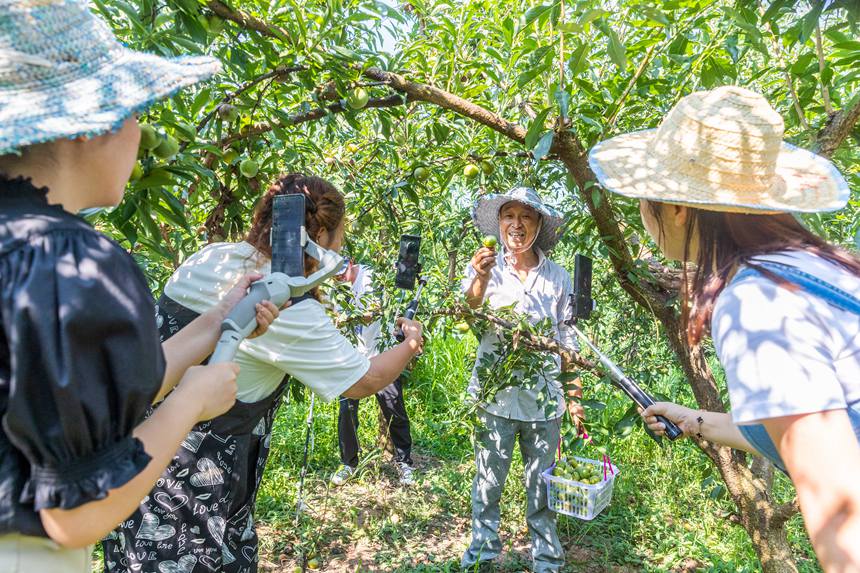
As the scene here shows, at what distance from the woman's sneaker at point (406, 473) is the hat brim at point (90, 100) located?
351cm

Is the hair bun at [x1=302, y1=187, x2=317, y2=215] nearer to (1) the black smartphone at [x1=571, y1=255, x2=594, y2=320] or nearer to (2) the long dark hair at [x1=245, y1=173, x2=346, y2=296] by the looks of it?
(2) the long dark hair at [x1=245, y1=173, x2=346, y2=296]

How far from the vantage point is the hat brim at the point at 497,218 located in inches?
108

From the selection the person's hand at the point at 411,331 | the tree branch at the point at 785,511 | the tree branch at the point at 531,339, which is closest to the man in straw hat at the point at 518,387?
the tree branch at the point at 531,339

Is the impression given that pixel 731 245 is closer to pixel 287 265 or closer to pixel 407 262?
pixel 287 265

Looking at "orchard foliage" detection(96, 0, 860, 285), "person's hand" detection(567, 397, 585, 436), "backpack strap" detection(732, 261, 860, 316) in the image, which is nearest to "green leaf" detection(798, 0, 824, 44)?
"orchard foliage" detection(96, 0, 860, 285)

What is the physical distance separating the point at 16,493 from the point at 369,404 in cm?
445

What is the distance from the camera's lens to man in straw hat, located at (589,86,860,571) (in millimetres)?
763

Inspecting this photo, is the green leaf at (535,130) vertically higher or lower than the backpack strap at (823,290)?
lower

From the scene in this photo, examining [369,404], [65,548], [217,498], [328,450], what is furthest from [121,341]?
[369,404]

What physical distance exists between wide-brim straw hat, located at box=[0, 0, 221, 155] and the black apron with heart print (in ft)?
3.00

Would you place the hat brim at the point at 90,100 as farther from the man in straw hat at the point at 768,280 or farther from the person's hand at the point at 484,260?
the person's hand at the point at 484,260

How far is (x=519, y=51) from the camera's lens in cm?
221

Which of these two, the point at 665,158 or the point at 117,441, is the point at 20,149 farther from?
the point at 665,158

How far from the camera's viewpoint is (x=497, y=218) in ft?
9.71
